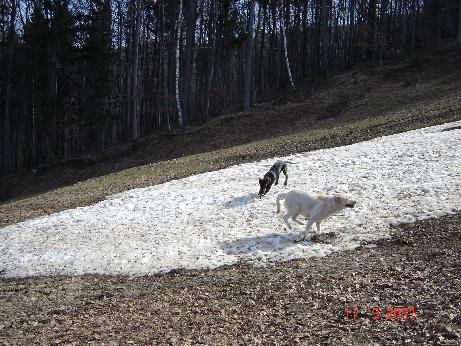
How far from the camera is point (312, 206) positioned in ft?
35.5

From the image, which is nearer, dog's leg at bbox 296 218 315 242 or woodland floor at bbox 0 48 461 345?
woodland floor at bbox 0 48 461 345

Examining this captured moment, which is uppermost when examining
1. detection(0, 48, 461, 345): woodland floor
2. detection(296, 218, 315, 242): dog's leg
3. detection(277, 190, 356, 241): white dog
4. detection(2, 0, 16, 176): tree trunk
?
detection(2, 0, 16, 176): tree trunk

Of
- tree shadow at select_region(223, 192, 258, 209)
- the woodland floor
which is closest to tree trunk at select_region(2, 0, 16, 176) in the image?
tree shadow at select_region(223, 192, 258, 209)

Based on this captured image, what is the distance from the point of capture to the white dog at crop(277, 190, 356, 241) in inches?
412

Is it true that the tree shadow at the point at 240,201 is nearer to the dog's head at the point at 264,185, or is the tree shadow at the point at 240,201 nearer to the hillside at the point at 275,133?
the dog's head at the point at 264,185

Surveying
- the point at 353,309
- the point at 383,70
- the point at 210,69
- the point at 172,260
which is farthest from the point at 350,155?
the point at 210,69

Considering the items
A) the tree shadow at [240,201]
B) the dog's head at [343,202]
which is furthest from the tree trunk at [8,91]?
the dog's head at [343,202]

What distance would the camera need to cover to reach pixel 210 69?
45938 millimetres

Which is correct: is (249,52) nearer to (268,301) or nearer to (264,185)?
(264,185)

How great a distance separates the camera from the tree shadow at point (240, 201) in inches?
571

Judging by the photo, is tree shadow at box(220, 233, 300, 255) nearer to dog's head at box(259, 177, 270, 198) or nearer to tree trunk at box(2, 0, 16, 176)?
dog's head at box(259, 177, 270, 198)
